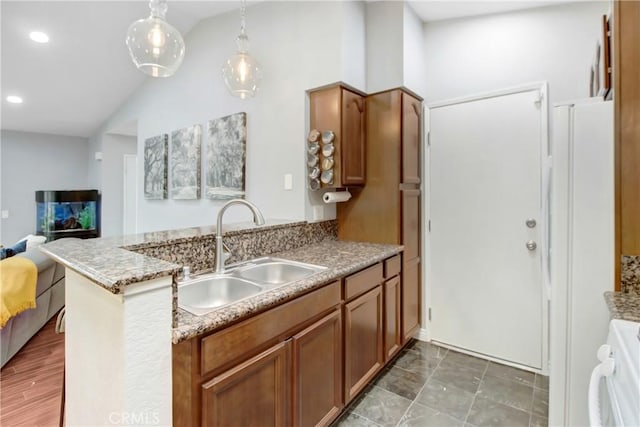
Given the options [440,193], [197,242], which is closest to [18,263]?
[197,242]

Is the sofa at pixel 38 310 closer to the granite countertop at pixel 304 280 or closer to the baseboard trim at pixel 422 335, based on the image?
the granite countertop at pixel 304 280

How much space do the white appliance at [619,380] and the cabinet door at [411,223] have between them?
4.78 ft

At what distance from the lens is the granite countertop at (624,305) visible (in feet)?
3.27

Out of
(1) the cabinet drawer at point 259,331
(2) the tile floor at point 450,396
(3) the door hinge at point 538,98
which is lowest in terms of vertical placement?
(2) the tile floor at point 450,396

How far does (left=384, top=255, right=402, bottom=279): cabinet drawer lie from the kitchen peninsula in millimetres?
306

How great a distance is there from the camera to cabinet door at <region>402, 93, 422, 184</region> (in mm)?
2336

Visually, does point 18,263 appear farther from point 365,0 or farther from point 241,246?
point 365,0

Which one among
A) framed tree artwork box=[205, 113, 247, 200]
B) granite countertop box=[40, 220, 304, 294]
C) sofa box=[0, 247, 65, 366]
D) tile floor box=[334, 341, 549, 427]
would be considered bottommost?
tile floor box=[334, 341, 549, 427]

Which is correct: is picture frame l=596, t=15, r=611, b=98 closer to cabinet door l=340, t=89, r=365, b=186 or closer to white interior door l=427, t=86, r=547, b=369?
white interior door l=427, t=86, r=547, b=369

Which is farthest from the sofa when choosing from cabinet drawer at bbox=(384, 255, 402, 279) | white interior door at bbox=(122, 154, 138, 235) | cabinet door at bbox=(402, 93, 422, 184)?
cabinet door at bbox=(402, 93, 422, 184)

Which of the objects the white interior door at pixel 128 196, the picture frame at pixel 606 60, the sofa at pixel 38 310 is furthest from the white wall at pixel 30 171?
the picture frame at pixel 606 60

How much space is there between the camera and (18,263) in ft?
7.63

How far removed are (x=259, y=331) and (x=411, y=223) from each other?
5.47ft

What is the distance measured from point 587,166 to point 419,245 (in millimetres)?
1429
